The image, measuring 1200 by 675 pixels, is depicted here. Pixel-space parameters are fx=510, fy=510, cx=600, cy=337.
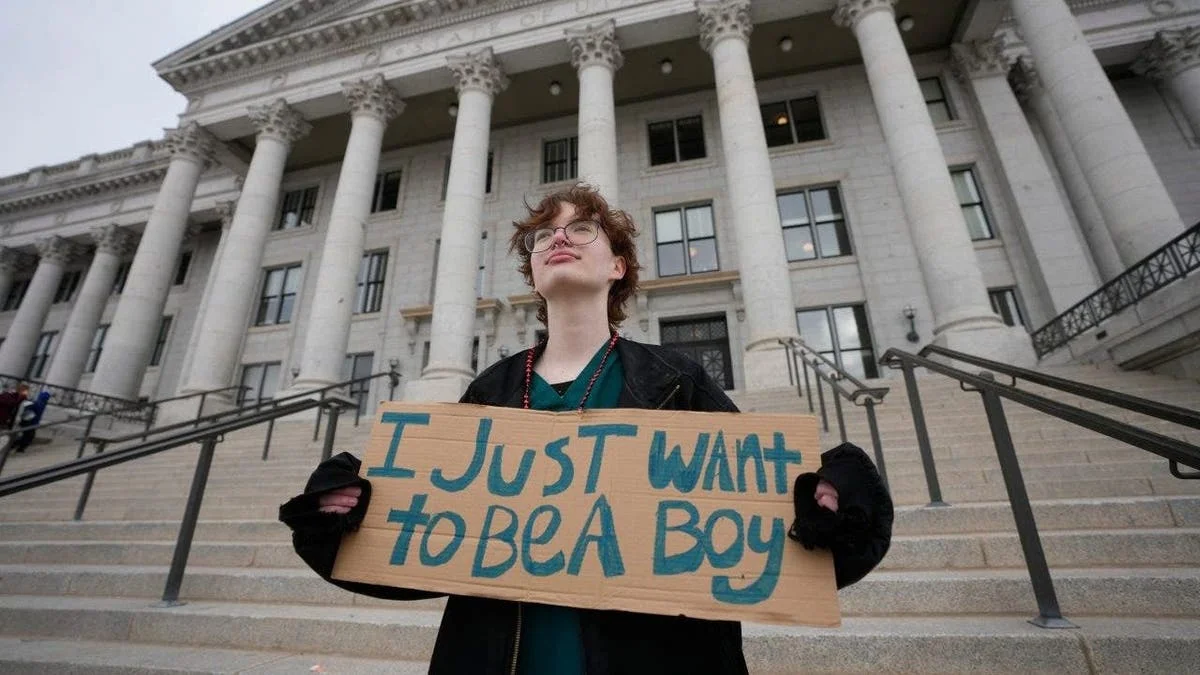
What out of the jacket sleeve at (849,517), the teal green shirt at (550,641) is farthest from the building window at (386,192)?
the jacket sleeve at (849,517)

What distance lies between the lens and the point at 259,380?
18000mm

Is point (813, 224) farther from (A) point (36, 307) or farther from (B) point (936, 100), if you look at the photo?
(A) point (36, 307)

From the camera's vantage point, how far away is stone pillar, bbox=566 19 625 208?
491 inches

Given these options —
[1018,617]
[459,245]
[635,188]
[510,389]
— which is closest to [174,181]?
[459,245]

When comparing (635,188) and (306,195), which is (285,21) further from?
(635,188)

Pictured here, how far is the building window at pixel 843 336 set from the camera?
45.9ft

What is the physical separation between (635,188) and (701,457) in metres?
16.7

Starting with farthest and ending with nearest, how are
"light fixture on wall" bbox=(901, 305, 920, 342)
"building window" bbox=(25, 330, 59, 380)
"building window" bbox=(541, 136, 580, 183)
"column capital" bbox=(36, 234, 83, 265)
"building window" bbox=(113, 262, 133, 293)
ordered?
"building window" bbox=(113, 262, 133, 293) < "column capital" bbox=(36, 234, 83, 265) < "building window" bbox=(25, 330, 59, 380) < "building window" bbox=(541, 136, 580, 183) < "light fixture on wall" bbox=(901, 305, 920, 342)

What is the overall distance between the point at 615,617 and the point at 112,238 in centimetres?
3061

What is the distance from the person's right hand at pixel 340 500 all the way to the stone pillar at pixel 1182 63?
2243cm

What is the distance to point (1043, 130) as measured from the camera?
51.7 ft

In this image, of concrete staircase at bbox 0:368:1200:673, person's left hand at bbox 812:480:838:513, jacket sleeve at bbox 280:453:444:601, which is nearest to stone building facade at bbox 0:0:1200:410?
concrete staircase at bbox 0:368:1200:673

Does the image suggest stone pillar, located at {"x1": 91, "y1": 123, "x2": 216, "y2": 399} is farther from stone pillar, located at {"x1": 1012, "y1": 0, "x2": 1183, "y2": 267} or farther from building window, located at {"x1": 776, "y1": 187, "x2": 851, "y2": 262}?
stone pillar, located at {"x1": 1012, "y1": 0, "x2": 1183, "y2": 267}

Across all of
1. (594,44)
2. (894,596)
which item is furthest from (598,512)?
(594,44)
